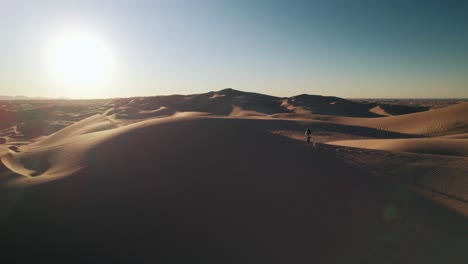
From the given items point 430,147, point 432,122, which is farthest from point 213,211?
point 432,122

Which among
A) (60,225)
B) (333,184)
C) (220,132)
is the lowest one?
(60,225)

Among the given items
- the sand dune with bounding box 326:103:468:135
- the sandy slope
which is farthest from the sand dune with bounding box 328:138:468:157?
the sand dune with bounding box 326:103:468:135

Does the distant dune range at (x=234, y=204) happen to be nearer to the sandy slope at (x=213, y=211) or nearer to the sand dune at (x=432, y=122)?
the sandy slope at (x=213, y=211)

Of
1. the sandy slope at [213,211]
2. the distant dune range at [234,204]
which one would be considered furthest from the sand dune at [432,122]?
the sandy slope at [213,211]

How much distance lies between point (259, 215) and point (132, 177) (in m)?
3.16

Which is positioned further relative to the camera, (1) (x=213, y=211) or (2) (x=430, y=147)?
(2) (x=430, y=147)

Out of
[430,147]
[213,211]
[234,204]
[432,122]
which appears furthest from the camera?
[432,122]

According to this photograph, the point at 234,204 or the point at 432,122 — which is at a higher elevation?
the point at 432,122

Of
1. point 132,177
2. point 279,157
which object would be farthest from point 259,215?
point 132,177

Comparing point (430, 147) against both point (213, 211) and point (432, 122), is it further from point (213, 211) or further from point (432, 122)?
point (432, 122)

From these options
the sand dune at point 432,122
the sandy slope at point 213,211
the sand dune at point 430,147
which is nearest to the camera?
the sandy slope at point 213,211

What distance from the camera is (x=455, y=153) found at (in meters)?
8.55

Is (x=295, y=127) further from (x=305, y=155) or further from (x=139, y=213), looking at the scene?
(x=139, y=213)

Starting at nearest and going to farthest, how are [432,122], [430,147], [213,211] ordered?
[213,211] < [430,147] < [432,122]
